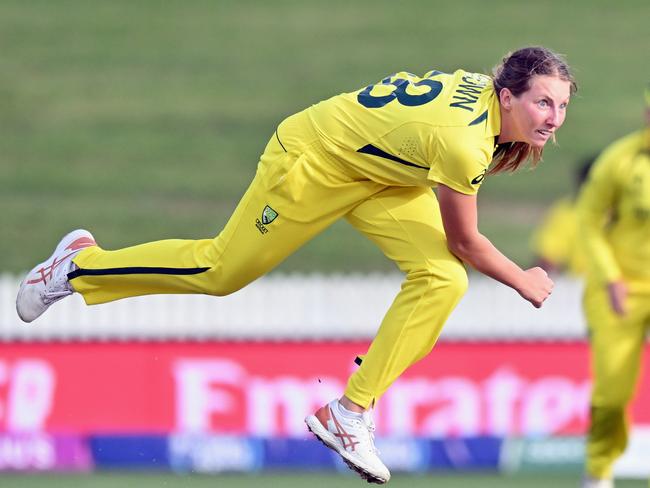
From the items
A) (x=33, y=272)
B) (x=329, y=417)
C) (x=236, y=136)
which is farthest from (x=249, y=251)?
(x=236, y=136)

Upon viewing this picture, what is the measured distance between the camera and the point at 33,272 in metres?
6.32

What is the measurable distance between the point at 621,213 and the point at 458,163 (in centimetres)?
264

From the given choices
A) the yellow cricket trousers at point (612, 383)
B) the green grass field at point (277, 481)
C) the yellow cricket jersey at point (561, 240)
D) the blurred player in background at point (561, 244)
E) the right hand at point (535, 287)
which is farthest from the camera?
the yellow cricket jersey at point (561, 240)

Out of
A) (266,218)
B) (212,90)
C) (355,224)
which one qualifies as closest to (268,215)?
(266,218)

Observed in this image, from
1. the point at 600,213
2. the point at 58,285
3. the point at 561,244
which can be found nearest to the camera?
the point at 58,285

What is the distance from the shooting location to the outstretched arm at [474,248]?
533 cm

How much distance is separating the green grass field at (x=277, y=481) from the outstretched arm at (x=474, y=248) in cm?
317

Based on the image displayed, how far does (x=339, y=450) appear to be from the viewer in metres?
5.75

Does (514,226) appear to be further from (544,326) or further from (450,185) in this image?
(450,185)

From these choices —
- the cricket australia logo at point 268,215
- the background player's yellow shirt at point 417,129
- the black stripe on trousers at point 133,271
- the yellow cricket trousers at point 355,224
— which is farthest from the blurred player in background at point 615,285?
the black stripe on trousers at point 133,271

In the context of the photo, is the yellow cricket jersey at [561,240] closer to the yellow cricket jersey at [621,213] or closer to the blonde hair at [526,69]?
the yellow cricket jersey at [621,213]

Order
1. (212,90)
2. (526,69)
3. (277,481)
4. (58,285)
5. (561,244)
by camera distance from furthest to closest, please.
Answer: (212,90), (561,244), (277,481), (58,285), (526,69)

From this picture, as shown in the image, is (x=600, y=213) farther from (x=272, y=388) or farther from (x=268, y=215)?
(x=272, y=388)

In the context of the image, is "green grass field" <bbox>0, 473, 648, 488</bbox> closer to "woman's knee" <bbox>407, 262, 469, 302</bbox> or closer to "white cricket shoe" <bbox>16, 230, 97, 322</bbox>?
"white cricket shoe" <bbox>16, 230, 97, 322</bbox>
